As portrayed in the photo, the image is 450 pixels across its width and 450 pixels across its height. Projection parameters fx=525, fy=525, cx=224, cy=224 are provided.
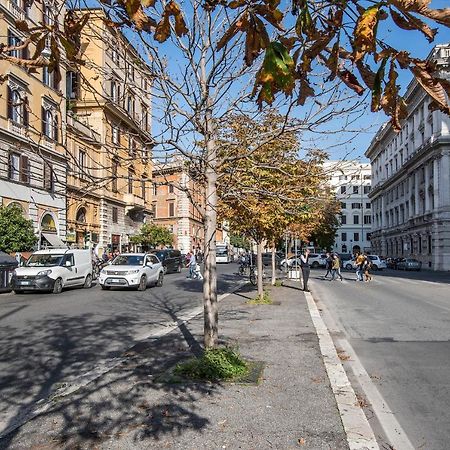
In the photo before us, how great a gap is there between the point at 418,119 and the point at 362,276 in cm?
3911

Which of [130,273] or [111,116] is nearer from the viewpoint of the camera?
[111,116]

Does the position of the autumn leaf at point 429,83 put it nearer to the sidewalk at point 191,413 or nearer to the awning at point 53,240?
the sidewalk at point 191,413

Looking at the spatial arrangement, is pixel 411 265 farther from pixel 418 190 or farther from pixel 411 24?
pixel 411 24

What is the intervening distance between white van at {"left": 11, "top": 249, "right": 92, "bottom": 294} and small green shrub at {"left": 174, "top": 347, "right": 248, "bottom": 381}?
15.2m

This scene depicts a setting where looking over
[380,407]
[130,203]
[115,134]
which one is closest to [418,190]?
[130,203]

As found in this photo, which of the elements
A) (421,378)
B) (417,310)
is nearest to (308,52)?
Answer: (421,378)

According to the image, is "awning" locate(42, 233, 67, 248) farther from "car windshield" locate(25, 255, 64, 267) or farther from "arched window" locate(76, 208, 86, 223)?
"car windshield" locate(25, 255, 64, 267)

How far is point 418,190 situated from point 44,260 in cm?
5315

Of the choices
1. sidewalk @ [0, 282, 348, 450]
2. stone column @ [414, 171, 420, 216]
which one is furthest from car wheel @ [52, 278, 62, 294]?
stone column @ [414, 171, 420, 216]

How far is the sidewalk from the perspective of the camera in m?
4.30

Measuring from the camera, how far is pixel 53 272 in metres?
20.5

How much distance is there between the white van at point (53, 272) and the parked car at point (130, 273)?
51.4 inches

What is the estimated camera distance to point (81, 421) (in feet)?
15.8

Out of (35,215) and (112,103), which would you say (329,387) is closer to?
(112,103)
